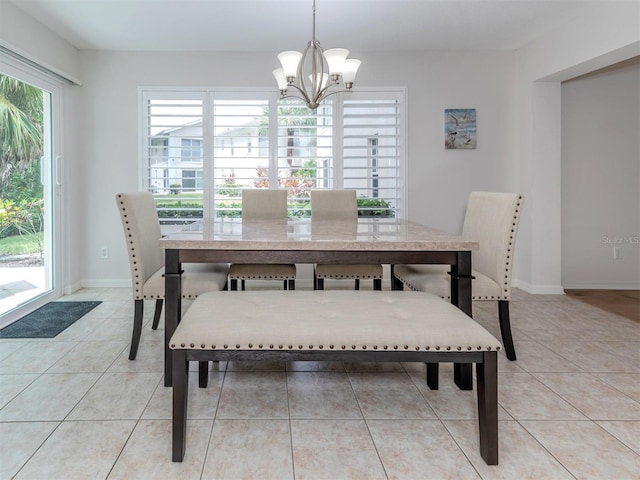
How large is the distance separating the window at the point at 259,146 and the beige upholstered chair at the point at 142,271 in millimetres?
1778

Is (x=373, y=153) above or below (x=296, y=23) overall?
below

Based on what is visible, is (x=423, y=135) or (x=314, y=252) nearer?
(x=314, y=252)

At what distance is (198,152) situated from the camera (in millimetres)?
4270

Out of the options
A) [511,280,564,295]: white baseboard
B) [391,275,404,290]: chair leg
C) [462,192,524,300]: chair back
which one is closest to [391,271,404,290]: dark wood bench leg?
[391,275,404,290]: chair leg

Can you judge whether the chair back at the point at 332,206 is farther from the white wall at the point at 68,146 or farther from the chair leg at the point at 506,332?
the white wall at the point at 68,146

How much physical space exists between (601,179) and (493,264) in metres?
2.77

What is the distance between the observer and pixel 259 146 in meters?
4.27

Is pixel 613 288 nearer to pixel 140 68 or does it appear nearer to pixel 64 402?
pixel 64 402

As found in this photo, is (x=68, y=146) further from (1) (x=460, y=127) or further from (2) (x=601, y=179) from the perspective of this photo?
(2) (x=601, y=179)

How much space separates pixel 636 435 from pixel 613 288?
3.23m

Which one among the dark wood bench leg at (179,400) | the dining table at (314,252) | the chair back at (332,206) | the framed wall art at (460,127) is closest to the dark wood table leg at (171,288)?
the dining table at (314,252)

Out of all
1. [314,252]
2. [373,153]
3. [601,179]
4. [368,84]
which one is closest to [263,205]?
[373,153]

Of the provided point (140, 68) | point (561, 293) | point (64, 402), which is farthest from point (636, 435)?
point (140, 68)

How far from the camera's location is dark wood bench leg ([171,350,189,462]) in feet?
4.75
